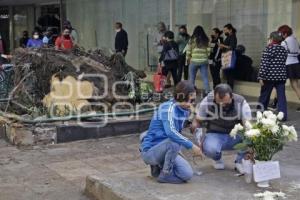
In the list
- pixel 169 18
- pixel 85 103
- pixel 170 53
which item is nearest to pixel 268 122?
pixel 85 103

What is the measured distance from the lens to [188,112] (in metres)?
5.51

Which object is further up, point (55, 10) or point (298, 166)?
point (55, 10)

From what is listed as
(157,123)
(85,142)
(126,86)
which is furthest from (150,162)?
(126,86)

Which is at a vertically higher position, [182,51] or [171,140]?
[182,51]

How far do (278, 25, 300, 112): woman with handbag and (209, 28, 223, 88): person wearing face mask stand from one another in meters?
2.36

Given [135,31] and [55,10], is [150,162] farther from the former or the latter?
[55,10]

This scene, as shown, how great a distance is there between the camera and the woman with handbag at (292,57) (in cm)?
1013

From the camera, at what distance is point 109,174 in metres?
6.16

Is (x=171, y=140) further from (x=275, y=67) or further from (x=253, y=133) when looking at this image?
(x=275, y=67)

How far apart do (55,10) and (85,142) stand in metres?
16.8

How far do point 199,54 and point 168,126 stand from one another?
275 inches

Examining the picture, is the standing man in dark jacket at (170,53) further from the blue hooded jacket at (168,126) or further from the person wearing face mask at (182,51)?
the blue hooded jacket at (168,126)

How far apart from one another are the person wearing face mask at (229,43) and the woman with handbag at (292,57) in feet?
6.04

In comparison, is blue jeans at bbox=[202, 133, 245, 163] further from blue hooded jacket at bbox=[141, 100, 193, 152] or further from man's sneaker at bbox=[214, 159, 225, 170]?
blue hooded jacket at bbox=[141, 100, 193, 152]
